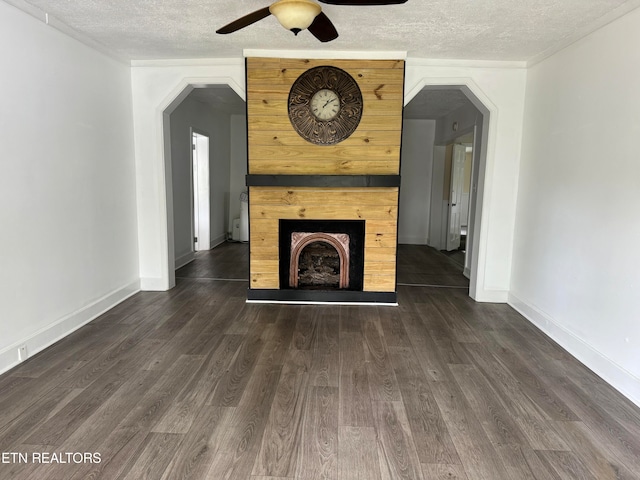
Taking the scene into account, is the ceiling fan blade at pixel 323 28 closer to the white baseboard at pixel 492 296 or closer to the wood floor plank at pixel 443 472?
the wood floor plank at pixel 443 472

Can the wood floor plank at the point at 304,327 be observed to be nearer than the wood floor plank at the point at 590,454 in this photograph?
No

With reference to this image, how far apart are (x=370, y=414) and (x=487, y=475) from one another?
2.20 feet

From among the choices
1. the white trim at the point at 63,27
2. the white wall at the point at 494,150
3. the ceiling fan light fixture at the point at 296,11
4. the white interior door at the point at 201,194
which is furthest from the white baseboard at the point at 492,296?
the white interior door at the point at 201,194

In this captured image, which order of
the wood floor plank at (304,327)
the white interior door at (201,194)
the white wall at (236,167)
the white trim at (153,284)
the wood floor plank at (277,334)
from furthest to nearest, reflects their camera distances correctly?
1. the white wall at (236,167)
2. the white interior door at (201,194)
3. the white trim at (153,284)
4. the wood floor plank at (304,327)
5. the wood floor plank at (277,334)

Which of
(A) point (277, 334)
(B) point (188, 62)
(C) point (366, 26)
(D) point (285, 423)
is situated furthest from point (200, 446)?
(B) point (188, 62)

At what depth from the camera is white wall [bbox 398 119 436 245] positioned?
820cm

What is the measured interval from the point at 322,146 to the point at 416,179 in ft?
15.5

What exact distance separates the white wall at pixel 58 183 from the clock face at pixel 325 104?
206 cm

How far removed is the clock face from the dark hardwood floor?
2.04 metres

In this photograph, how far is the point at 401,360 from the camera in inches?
117

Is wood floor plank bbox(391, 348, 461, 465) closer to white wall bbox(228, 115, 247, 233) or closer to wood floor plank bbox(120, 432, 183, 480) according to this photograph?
wood floor plank bbox(120, 432, 183, 480)

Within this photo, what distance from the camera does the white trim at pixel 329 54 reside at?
3889 millimetres

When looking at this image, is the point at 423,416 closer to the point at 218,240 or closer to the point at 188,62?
the point at 188,62

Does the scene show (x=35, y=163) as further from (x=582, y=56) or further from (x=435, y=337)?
(x=582, y=56)
